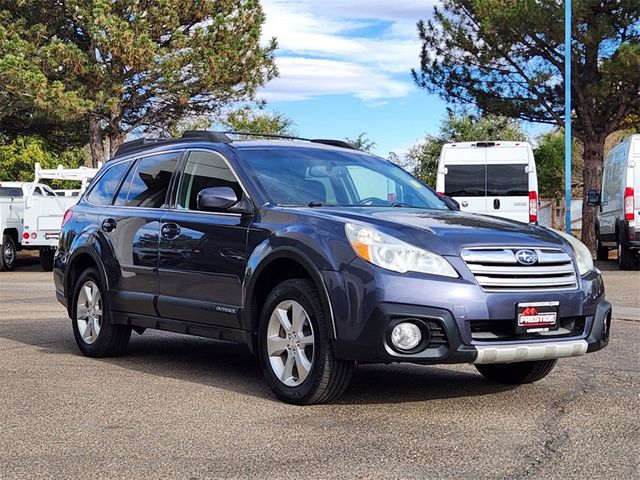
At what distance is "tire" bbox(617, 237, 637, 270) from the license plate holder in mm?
14730

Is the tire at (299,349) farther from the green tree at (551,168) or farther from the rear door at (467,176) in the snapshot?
the green tree at (551,168)

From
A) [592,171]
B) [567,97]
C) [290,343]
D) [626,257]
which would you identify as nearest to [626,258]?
[626,257]

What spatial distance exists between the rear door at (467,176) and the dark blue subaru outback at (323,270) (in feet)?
38.3

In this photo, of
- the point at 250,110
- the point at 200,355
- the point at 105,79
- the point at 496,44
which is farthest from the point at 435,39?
the point at 200,355

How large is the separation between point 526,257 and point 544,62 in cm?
2378

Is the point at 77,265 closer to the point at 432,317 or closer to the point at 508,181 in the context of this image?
the point at 432,317

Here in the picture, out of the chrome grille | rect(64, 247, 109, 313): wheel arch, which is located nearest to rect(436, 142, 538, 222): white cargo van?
rect(64, 247, 109, 313): wheel arch

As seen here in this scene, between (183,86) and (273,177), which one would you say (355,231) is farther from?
(183,86)

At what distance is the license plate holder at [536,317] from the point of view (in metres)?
6.20

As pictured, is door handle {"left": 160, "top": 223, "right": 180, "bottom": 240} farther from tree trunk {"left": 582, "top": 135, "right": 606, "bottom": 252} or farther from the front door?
tree trunk {"left": 582, "top": 135, "right": 606, "bottom": 252}

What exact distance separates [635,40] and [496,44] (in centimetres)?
373

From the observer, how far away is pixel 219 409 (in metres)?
6.44

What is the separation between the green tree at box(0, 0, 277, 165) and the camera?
89.2 ft

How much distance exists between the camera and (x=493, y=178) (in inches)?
780
